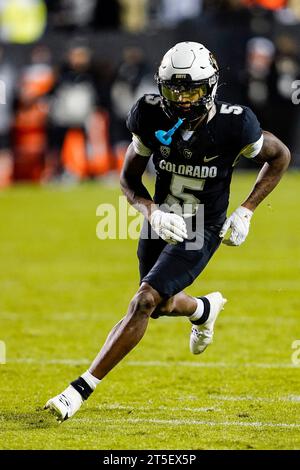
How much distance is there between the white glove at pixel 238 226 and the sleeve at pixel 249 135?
10.4 inches

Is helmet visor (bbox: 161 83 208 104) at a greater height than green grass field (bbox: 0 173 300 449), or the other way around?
helmet visor (bbox: 161 83 208 104)

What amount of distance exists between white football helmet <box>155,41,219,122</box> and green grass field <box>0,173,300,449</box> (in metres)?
1.00

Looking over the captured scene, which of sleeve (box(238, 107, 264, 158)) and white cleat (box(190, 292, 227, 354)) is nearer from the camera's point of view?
sleeve (box(238, 107, 264, 158))

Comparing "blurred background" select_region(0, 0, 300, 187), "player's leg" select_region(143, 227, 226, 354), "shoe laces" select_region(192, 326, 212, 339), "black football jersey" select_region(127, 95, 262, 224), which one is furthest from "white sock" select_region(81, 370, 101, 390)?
"blurred background" select_region(0, 0, 300, 187)

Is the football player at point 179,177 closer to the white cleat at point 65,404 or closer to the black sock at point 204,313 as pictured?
the white cleat at point 65,404

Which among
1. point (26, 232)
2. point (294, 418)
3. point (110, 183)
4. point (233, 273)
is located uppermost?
point (294, 418)

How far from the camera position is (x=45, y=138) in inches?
549

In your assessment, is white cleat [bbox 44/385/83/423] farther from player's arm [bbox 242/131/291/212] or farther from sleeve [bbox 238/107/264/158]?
sleeve [bbox 238/107/264/158]

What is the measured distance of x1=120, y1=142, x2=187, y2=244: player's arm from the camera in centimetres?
468

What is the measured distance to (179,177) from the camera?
4.95m

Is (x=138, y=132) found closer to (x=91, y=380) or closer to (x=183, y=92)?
(x=183, y=92)

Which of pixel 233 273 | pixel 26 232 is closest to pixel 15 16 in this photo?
pixel 26 232

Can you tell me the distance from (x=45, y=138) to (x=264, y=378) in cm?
891
